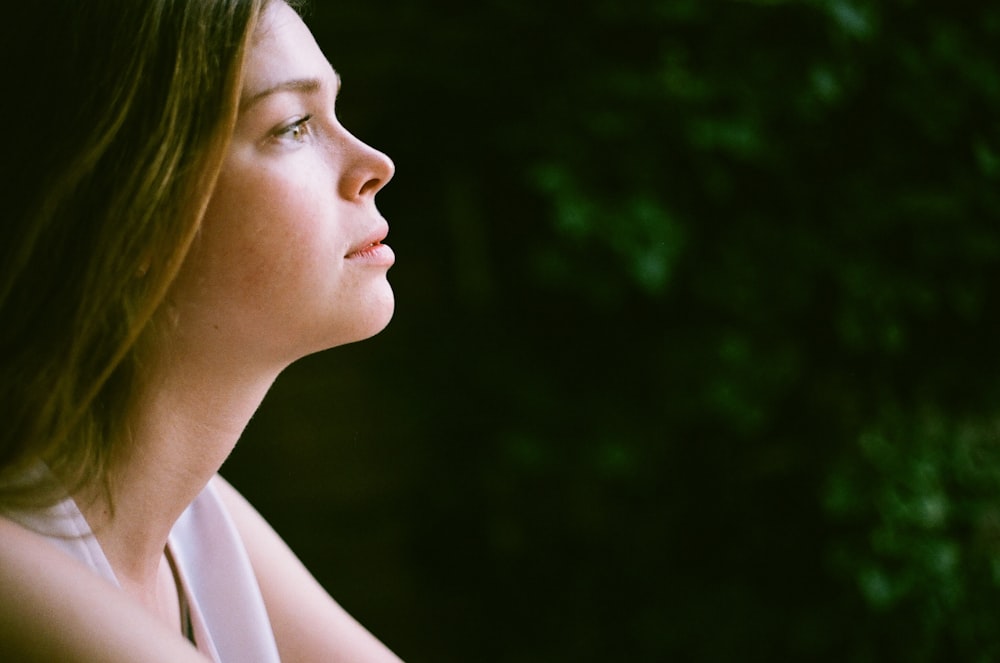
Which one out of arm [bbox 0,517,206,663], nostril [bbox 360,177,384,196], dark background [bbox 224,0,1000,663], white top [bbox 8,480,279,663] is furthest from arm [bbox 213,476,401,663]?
dark background [bbox 224,0,1000,663]

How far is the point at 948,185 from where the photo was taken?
7.96 ft

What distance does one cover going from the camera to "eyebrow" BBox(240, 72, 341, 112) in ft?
3.34

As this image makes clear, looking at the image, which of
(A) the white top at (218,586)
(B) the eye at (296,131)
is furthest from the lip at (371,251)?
(A) the white top at (218,586)

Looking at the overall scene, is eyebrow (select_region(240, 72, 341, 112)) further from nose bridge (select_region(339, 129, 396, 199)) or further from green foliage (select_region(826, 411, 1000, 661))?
green foliage (select_region(826, 411, 1000, 661))

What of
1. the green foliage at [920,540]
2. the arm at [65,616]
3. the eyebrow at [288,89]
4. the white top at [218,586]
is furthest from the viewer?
the green foliage at [920,540]

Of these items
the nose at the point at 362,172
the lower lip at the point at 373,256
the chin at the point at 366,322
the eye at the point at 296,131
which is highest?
the eye at the point at 296,131

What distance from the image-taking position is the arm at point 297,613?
125 cm

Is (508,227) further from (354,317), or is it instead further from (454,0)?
(354,317)

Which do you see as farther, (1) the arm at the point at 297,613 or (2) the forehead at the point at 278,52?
(1) the arm at the point at 297,613

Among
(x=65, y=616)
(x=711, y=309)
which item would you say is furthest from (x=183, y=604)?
(x=711, y=309)

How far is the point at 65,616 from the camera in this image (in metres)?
0.88

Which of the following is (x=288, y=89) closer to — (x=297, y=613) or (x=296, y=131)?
(x=296, y=131)

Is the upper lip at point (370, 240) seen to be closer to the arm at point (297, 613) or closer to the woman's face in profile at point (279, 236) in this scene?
the woman's face in profile at point (279, 236)

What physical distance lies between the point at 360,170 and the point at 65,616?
513 mm
